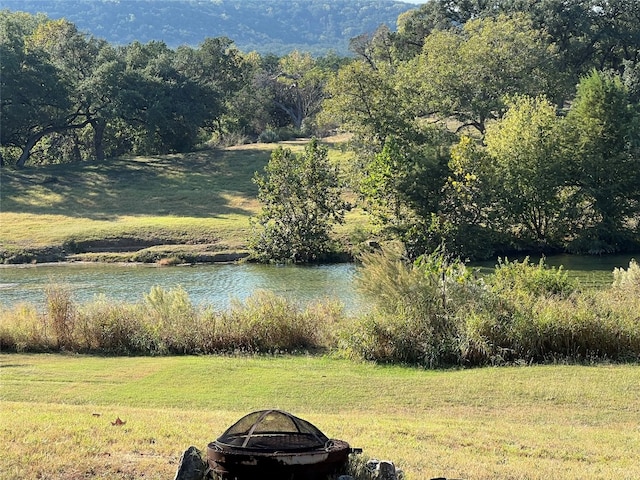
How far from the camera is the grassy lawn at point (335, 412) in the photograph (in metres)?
9.13

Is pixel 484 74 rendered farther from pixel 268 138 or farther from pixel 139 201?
pixel 139 201

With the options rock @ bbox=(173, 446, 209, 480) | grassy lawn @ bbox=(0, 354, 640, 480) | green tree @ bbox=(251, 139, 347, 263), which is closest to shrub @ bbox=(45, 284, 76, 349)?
grassy lawn @ bbox=(0, 354, 640, 480)

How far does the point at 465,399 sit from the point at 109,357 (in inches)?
359

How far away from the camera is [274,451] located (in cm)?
719

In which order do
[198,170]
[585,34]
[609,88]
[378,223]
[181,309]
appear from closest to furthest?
[181,309] → [378,223] → [609,88] → [198,170] → [585,34]

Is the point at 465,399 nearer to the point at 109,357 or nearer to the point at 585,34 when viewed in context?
the point at 109,357

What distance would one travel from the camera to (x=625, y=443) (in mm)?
11008

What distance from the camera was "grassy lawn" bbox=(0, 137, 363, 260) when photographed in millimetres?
46438

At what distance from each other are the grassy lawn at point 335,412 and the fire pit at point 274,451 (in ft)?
4.68

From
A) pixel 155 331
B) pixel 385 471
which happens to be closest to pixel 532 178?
pixel 155 331

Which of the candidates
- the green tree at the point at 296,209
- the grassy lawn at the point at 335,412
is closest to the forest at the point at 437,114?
the green tree at the point at 296,209

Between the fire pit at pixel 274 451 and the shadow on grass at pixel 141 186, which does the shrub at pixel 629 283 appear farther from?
the shadow on grass at pixel 141 186

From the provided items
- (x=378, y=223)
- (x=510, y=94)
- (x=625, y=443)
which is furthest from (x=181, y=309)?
(x=510, y=94)

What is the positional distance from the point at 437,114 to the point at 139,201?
73.1ft
